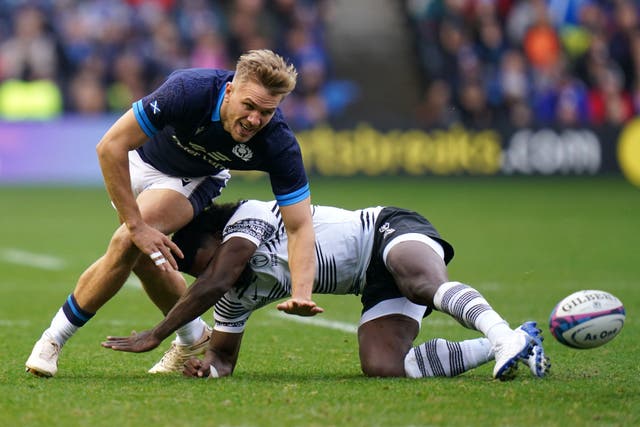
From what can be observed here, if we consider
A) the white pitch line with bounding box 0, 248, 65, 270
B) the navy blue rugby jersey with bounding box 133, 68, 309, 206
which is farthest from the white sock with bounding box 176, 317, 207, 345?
the white pitch line with bounding box 0, 248, 65, 270

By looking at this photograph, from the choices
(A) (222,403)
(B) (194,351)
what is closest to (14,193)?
(B) (194,351)

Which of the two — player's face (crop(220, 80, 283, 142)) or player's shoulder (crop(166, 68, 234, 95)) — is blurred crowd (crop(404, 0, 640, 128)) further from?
player's face (crop(220, 80, 283, 142))

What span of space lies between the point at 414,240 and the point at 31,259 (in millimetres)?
6857

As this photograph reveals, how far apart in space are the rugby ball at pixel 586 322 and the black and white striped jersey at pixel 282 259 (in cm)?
112

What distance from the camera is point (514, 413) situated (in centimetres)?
488

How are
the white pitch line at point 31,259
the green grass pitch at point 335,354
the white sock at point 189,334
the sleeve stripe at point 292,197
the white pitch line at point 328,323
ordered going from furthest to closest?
the white pitch line at point 31,259, the white pitch line at point 328,323, the white sock at point 189,334, the sleeve stripe at point 292,197, the green grass pitch at point 335,354

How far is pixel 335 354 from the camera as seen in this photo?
270 inches

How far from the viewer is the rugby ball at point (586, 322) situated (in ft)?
18.6

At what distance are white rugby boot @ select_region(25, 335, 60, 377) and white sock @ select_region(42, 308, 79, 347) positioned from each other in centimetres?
4

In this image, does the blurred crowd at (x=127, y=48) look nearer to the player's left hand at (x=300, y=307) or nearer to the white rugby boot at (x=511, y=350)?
the player's left hand at (x=300, y=307)

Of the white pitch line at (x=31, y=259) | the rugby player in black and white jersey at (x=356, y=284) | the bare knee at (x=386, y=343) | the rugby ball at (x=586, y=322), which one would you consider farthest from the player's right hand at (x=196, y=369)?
the white pitch line at (x=31, y=259)

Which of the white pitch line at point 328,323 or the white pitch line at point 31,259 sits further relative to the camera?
the white pitch line at point 31,259

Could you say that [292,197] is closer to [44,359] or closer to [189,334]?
[189,334]

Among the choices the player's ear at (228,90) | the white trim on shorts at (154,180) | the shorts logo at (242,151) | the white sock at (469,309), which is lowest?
the white sock at (469,309)
